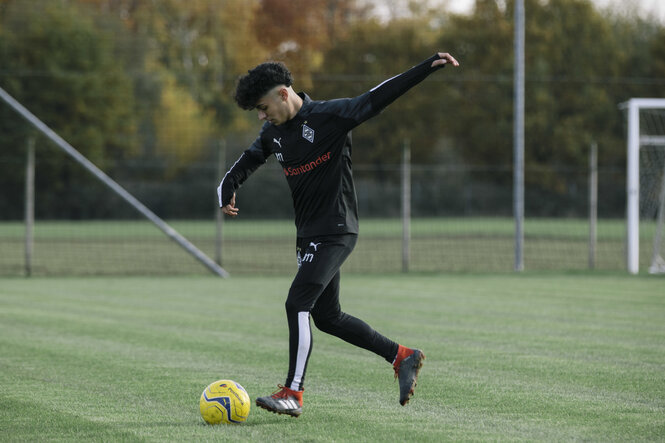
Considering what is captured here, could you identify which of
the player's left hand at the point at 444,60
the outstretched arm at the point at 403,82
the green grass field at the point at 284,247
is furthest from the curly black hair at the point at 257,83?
the green grass field at the point at 284,247

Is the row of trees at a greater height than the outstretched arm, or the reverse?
the row of trees

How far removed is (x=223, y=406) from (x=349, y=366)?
2389mm

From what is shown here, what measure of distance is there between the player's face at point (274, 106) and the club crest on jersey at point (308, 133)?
0.47 feet

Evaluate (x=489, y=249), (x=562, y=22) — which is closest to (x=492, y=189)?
(x=489, y=249)

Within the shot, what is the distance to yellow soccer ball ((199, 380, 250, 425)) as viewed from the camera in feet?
18.7

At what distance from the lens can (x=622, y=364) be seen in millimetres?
7926

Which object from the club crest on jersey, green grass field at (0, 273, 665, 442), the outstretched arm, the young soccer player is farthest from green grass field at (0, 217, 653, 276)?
the outstretched arm

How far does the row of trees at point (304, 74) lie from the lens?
106 feet

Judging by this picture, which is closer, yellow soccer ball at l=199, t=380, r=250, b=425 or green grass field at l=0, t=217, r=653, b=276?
yellow soccer ball at l=199, t=380, r=250, b=425

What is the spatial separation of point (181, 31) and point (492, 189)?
1461 cm

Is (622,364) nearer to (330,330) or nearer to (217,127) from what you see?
(330,330)

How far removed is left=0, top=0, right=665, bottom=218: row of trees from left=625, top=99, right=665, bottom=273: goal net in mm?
1947

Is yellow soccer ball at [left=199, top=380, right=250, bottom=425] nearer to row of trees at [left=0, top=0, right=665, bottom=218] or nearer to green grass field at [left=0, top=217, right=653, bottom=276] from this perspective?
green grass field at [left=0, top=217, right=653, bottom=276]

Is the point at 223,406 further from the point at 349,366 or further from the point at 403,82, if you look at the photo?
the point at 349,366
